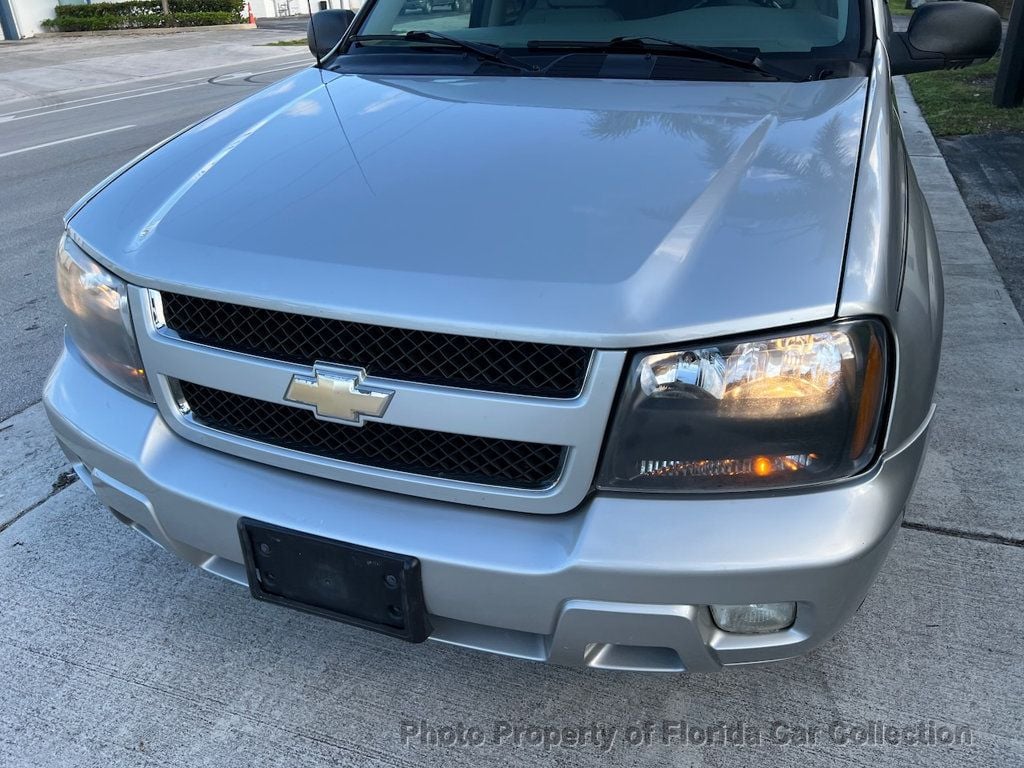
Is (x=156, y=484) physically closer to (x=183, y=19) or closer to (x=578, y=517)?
(x=578, y=517)

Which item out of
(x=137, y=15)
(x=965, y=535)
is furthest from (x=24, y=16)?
(x=965, y=535)

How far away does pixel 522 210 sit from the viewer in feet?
5.30

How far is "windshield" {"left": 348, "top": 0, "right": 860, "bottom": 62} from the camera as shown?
2.39 meters

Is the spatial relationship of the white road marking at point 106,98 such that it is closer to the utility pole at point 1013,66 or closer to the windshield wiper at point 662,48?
the windshield wiper at point 662,48

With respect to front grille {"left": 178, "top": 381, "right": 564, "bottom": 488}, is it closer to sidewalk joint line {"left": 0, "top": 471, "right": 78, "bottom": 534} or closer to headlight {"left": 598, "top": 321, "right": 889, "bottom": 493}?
headlight {"left": 598, "top": 321, "right": 889, "bottom": 493}

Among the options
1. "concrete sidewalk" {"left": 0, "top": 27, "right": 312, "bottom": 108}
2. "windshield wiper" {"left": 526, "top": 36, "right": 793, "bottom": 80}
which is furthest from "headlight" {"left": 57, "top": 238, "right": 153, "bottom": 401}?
"concrete sidewalk" {"left": 0, "top": 27, "right": 312, "bottom": 108}

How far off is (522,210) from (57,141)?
9.06 m

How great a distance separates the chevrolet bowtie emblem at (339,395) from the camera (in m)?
1.49

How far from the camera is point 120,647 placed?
6.86 ft

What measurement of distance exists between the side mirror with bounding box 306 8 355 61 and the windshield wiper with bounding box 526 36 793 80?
1001mm

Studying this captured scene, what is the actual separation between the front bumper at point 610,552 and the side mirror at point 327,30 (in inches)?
81.3

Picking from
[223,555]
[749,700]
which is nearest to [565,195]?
[223,555]

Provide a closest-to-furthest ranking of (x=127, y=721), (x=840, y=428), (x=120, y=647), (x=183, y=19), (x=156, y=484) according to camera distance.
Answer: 1. (x=840, y=428)
2. (x=156, y=484)
3. (x=127, y=721)
4. (x=120, y=647)
5. (x=183, y=19)

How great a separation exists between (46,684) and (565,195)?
1651 mm
